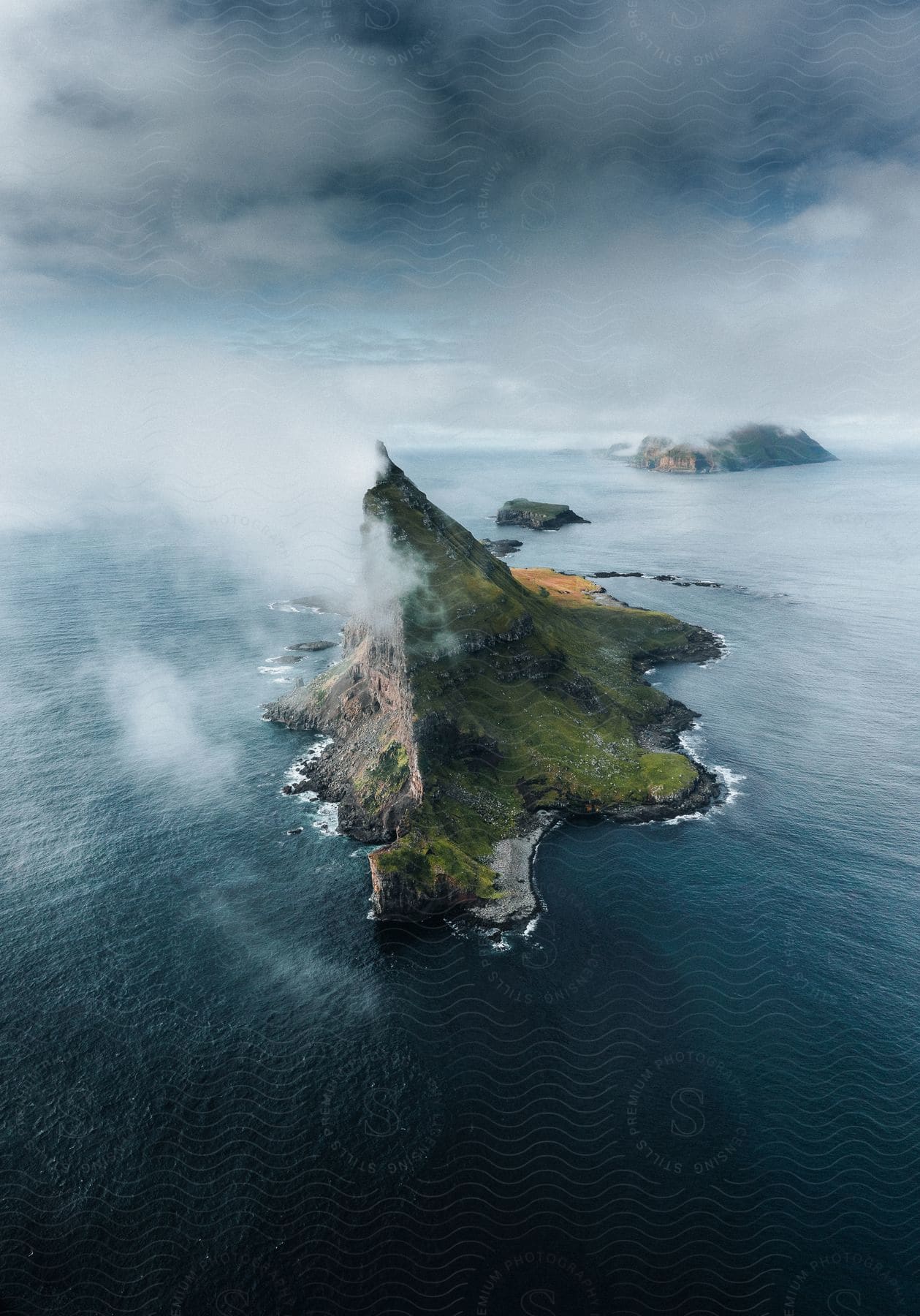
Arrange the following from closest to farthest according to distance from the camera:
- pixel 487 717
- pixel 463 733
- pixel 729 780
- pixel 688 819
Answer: pixel 688 819 → pixel 463 733 → pixel 487 717 → pixel 729 780

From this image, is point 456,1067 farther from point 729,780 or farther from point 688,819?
point 729,780

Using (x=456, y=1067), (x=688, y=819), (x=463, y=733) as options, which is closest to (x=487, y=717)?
(x=463, y=733)

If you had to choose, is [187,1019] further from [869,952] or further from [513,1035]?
[869,952]

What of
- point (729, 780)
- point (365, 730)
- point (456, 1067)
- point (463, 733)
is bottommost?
point (456, 1067)

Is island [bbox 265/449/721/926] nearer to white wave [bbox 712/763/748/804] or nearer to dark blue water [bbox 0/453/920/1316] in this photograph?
white wave [bbox 712/763/748/804]

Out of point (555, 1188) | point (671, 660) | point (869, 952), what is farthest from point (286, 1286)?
point (671, 660)
